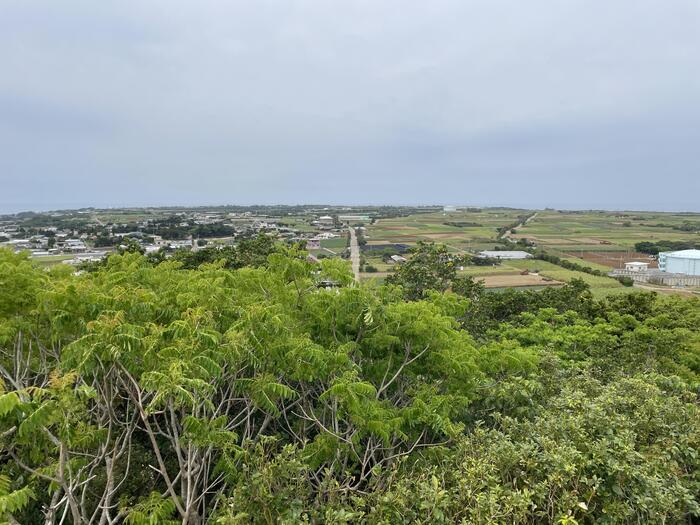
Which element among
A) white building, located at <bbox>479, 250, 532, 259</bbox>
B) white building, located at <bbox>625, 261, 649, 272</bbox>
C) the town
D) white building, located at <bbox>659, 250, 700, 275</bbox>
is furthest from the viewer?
white building, located at <bbox>479, 250, 532, 259</bbox>

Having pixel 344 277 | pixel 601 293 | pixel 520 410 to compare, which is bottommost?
pixel 601 293

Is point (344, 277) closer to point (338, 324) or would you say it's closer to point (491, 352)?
point (338, 324)

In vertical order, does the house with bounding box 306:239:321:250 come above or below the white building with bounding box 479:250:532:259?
above

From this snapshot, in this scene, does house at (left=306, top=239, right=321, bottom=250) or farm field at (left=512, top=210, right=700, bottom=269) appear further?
farm field at (left=512, top=210, right=700, bottom=269)

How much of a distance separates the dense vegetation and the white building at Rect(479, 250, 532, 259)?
67.3 m

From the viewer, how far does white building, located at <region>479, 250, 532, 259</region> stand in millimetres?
76625

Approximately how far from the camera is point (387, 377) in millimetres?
9812

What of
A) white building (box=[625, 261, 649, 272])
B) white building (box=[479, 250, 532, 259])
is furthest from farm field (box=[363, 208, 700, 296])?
white building (box=[479, 250, 532, 259])

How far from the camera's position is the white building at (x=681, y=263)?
67.4m

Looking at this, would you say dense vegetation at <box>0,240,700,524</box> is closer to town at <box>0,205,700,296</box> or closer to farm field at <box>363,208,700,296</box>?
town at <box>0,205,700,296</box>

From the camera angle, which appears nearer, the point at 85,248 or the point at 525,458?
the point at 525,458

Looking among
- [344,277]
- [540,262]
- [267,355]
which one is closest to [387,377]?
[344,277]

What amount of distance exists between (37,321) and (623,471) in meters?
10.9

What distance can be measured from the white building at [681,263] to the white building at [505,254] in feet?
69.3
